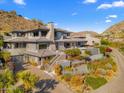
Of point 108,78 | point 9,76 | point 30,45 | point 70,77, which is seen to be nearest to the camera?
point 9,76

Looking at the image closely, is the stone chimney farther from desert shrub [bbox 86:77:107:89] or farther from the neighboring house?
desert shrub [bbox 86:77:107:89]

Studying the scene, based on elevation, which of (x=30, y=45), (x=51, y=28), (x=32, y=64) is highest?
(x=51, y=28)

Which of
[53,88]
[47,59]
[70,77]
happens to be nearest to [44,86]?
[53,88]

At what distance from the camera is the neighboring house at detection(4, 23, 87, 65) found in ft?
158

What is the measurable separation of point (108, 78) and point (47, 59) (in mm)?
15996

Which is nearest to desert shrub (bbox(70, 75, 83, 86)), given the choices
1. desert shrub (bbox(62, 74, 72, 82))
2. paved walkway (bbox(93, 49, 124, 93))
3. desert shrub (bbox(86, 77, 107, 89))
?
desert shrub (bbox(62, 74, 72, 82))

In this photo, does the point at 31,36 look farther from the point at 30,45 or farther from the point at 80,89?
the point at 80,89

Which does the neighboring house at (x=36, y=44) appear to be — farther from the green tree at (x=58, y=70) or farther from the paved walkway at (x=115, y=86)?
the paved walkway at (x=115, y=86)

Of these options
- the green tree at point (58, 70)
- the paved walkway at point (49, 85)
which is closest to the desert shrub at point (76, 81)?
the paved walkway at point (49, 85)

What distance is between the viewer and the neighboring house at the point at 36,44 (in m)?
48.0

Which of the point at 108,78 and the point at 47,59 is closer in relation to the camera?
the point at 108,78

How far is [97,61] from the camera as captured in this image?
49969 millimetres

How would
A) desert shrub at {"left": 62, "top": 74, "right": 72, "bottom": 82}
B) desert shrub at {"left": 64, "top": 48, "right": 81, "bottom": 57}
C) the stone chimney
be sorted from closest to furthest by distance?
desert shrub at {"left": 62, "top": 74, "right": 72, "bottom": 82} < desert shrub at {"left": 64, "top": 48, "right": 81, "bottom": 57} < the stone chimney

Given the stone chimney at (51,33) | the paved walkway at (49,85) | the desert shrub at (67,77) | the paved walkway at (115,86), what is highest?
the stone chimney at (51,33)
